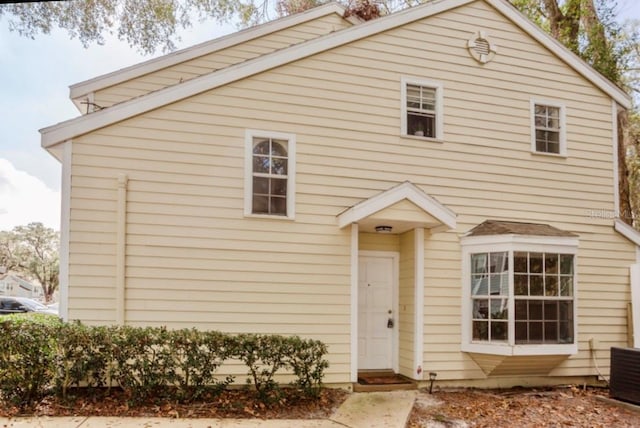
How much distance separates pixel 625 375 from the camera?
7.45m

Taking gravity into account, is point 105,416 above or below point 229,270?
below

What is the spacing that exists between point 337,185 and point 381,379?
316cm

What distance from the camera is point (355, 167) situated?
8000 mm

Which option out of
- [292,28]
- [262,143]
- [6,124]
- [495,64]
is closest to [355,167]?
[262,143]

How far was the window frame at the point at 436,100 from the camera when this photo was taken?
8328mm

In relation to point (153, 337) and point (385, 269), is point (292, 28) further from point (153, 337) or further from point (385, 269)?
point (153, 337)

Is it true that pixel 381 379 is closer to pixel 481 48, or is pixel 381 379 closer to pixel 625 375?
pixel 625 375

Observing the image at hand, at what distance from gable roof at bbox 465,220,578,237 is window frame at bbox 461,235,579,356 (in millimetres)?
109

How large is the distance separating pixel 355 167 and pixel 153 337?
3886mm

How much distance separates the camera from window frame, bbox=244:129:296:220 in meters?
7.43

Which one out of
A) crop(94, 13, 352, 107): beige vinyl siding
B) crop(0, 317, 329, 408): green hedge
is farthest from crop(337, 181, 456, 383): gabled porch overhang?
crop(94, 13, 352, 107): beige vinyl siding

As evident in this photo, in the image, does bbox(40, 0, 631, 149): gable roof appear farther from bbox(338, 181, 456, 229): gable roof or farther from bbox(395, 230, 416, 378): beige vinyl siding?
bbox(395, 230, 416, 378): beige vinyl siding

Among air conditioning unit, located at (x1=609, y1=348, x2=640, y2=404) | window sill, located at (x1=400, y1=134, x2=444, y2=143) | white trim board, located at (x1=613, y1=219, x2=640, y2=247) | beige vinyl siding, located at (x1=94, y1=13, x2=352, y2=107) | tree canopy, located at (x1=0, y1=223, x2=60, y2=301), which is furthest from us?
tree canopy, located at (x1=0, y1=223, x2=60, y2=301)

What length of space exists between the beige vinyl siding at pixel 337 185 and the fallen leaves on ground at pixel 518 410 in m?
0.61
